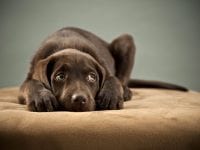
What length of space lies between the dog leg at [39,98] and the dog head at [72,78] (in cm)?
4

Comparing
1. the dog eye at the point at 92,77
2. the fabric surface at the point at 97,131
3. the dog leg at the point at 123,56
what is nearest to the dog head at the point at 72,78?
the dog eye at the point at 92,77

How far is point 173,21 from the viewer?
15.0ft

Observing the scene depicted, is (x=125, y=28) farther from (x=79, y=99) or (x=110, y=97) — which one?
(x=79, y=99)

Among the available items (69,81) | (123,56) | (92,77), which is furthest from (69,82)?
(123,56)

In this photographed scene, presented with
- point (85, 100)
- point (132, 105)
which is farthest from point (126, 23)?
point (85, 100)

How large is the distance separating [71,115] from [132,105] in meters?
0.69

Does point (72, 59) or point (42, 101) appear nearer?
point (42, 101)

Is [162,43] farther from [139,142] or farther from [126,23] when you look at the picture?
[139,142]

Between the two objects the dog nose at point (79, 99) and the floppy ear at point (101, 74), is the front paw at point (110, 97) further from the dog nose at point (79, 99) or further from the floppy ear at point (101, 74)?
the dog nose at point (79, 99)

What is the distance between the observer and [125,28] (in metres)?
4.58

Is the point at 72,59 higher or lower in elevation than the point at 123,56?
higher

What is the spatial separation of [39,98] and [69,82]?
191 millimetres

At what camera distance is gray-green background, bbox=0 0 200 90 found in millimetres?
4430

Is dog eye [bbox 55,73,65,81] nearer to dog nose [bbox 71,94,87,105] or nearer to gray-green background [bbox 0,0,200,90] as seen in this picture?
dog nose [bbox 71,94,87,105]
